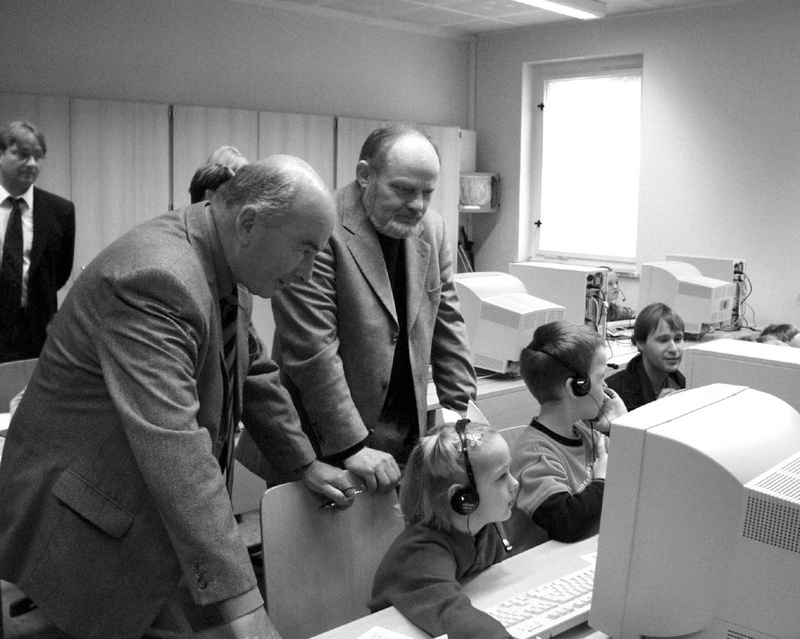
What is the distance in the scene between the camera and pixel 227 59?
5.63m

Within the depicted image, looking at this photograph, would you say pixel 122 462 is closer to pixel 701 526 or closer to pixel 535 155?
pixel 701 526

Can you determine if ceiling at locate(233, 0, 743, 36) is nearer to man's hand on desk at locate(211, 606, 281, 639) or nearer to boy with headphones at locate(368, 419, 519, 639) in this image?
boy with headphones at locate(368, 419, 519, 639)

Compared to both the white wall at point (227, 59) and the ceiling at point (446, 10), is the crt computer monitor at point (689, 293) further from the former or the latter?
the white wall at point (227, 59)

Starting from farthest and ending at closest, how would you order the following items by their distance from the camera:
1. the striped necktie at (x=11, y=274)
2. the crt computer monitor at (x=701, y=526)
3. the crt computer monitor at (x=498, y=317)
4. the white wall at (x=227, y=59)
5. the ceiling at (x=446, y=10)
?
the ceiling at (x=446, y=10)
the white wall at (x=227, y=59)
the crt computer monitor at (x=498, y=317)
the striped necktie at (x=11, y=274)
the crt computer monitor at (x=701, y=526)

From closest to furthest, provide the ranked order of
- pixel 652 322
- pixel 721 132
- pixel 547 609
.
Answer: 1. pixel 547 609
2. pixel 652 322
3. pixel 721 132

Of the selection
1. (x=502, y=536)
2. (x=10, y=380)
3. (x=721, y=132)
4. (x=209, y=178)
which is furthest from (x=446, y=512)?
(x=721, y=132)

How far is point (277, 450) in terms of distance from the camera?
5.42 ft

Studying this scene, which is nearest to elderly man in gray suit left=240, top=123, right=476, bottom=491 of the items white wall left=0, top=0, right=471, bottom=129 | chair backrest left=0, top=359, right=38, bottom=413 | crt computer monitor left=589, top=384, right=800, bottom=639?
crt computer monitor left=589, top=384, right=800, bottom=639

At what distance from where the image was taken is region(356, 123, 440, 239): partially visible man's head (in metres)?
1.91

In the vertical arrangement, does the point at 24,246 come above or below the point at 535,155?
below

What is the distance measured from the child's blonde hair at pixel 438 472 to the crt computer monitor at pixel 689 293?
336 centimetres

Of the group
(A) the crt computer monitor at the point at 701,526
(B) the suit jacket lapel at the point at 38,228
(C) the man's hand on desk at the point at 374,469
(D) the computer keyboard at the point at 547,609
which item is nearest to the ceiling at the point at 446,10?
(B) the suit jacket lapel at the point at 38,228

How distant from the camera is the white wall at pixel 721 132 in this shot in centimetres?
555

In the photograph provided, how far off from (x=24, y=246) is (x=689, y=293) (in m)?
3.30
